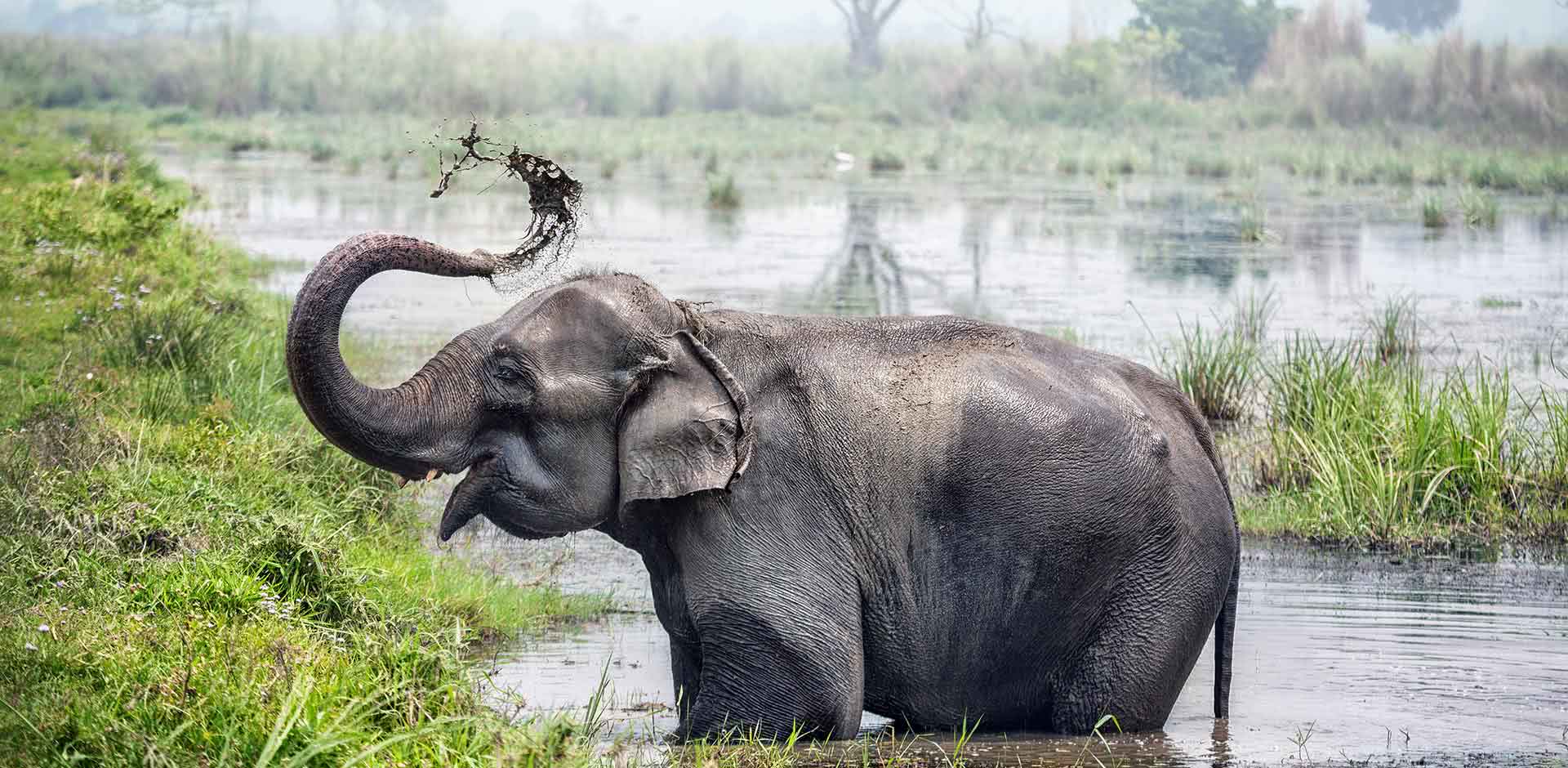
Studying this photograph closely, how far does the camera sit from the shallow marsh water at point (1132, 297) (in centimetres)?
764

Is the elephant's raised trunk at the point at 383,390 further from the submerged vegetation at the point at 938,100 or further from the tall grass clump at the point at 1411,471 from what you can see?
the submerged vegetation at the point at 938,100

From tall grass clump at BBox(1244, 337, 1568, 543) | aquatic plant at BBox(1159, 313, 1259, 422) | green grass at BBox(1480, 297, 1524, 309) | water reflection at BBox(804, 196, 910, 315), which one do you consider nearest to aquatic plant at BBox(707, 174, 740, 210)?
water reflection at BBox(804, 196, 910, 315)

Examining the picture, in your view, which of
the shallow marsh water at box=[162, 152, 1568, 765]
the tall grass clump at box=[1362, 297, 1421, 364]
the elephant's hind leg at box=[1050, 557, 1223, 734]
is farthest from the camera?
the tall grass clump at box=[1362, 297, 1421, 364]

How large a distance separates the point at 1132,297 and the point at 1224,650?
45.8ft

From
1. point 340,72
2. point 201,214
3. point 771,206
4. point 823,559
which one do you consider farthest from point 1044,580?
point 340,72

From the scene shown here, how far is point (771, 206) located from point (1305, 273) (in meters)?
11.0

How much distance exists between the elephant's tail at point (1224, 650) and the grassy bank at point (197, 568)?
102 inches

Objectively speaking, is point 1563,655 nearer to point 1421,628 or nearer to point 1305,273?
point 1421,628

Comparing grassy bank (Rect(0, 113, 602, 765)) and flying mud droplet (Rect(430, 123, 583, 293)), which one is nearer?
grassy bank (Rect(0, 113, 602, 765))

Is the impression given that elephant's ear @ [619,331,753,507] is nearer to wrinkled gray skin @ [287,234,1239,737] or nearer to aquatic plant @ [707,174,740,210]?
wrinkled gray skin @ [287,234,1239,737]

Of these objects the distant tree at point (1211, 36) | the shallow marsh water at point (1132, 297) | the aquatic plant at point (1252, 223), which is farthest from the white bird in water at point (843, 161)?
the distant tree at point (1211, 36)

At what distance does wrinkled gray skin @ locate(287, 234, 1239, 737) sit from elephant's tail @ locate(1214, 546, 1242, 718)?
24 cm

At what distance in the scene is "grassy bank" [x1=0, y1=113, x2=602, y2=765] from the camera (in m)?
5.58

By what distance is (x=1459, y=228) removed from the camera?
92.2 ft
